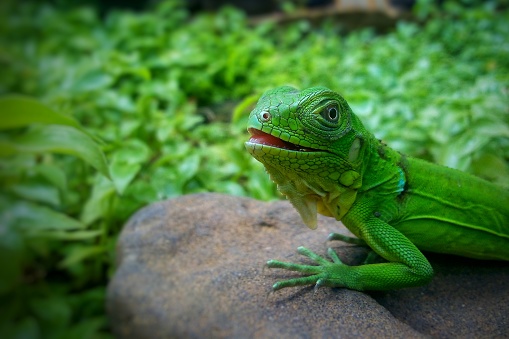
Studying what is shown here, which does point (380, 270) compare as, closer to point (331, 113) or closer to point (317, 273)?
point (317, 273)

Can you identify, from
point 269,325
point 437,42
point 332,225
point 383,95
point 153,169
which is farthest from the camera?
point 437,42

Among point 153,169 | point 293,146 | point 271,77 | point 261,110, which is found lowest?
point 153,169

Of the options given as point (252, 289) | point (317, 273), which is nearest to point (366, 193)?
point (317, 273)

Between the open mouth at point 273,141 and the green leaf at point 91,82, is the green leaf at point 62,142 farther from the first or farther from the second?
the green leaf at point 91,82

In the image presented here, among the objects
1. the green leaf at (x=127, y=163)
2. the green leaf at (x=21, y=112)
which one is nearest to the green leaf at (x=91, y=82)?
the green leaf at (x=127, y=163)

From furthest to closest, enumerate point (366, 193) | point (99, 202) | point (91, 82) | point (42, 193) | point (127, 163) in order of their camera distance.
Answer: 1. point (91, 82)
2. point (127, 163)
3. point (99, 202)
4. point (42, 193)
5. point (366, 193)

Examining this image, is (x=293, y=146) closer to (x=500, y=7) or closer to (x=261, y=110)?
(x=261, y=110)

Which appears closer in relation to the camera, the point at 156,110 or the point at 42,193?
the point at 42,193

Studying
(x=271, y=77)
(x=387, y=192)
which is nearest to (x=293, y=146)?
(x=387, y=192)
